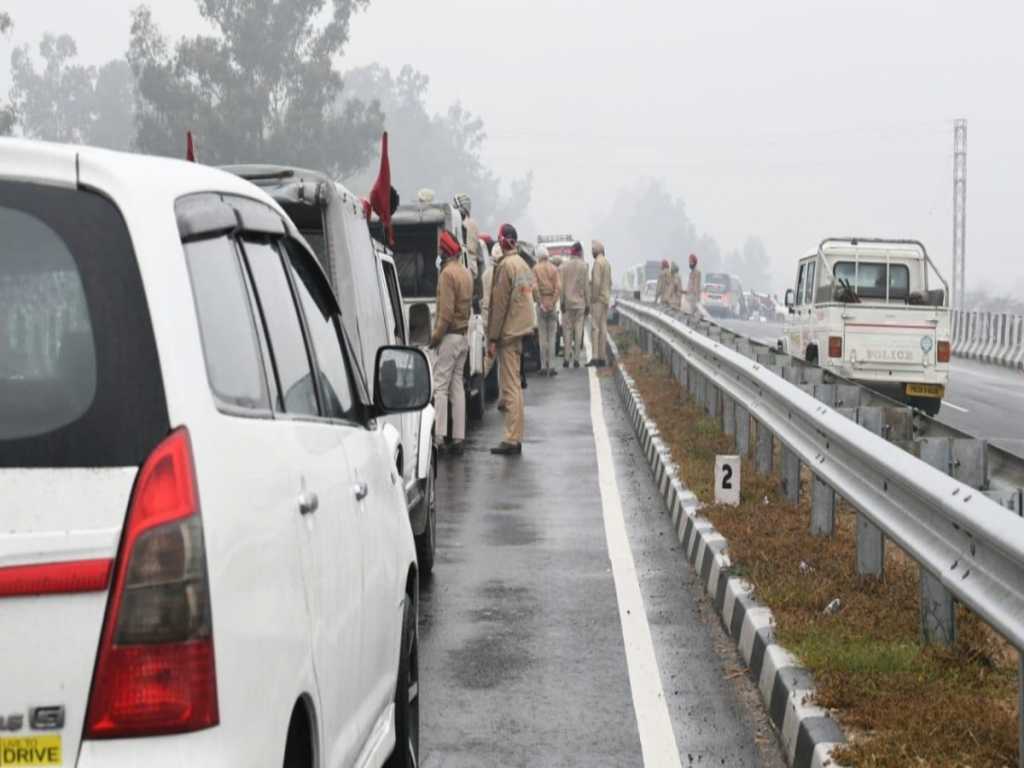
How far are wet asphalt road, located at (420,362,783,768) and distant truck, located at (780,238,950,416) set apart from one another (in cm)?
849

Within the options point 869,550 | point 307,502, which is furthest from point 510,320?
point 307,502

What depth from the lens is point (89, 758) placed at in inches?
122

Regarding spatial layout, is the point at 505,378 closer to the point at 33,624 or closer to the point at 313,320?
the point at 313,320

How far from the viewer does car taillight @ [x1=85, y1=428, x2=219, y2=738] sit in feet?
10.2

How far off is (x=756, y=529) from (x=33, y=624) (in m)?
7.91

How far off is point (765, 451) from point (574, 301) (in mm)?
17791

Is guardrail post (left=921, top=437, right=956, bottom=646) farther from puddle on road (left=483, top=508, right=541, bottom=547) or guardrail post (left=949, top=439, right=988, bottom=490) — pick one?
puddle on road (left=483, top=508, right=541, bottom=547)

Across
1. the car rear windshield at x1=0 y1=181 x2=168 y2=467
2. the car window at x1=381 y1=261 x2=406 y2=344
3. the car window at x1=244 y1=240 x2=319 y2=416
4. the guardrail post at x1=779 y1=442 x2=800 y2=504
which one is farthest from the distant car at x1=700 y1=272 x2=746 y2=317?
the car rear windshield at x1=0 y1=181 x2=168 y2=467

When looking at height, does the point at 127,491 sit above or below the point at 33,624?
above

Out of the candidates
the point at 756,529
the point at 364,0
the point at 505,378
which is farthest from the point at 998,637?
the point at 364,0

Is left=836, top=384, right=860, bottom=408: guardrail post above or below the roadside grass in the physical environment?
above

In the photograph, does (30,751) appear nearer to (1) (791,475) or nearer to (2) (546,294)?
(1) (791,475)

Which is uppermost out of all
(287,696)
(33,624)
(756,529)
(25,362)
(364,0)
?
(364,0)

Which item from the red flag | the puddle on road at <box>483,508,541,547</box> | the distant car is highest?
the red flag
